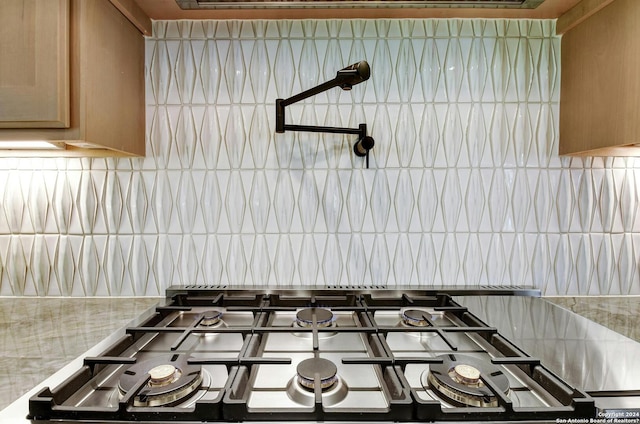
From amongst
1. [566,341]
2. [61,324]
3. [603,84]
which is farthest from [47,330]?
[603,84]

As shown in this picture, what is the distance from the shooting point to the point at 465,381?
0.63 meters

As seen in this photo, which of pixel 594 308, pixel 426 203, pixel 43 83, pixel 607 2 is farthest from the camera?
pixel 426 203

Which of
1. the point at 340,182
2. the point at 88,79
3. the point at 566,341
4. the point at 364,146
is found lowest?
the point at 566,341

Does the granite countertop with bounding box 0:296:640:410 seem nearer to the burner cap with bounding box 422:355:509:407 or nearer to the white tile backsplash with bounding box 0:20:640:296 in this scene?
the white tile backsplash with bounding box 0:20:640:296

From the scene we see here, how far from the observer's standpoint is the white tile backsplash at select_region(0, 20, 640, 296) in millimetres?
1137

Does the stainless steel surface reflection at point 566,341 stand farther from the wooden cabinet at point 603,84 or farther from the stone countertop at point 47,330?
the stone countertop at point 47,330

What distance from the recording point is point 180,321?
97cm

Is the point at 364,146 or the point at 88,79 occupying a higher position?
the point at 88,79

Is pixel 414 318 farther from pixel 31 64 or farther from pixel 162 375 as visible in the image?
pixel 31 64

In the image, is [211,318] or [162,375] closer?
[162,375]

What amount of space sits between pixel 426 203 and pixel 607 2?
0.68 meters

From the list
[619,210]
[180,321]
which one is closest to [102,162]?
[180,321]

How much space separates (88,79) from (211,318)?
62 cm

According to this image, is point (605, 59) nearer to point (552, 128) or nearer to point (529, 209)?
point (552, 128)
